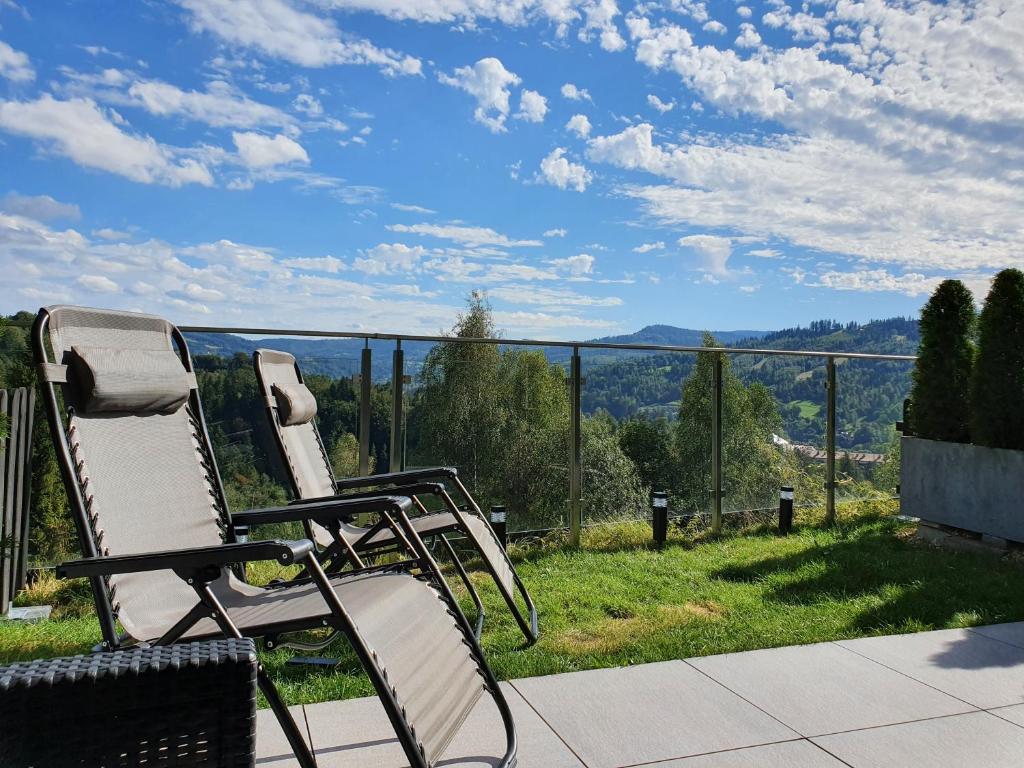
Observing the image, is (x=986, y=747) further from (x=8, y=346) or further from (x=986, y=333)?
(x=8, y=346)

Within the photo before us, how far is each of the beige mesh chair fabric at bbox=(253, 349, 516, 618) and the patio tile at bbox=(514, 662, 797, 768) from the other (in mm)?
554

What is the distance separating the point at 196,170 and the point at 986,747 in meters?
10.5

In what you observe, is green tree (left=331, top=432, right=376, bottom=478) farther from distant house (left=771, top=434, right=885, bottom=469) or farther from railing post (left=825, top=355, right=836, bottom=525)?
railing post (left=825, top=355, right=836, bottom=525)

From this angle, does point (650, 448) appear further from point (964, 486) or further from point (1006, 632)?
point (1006, 632)

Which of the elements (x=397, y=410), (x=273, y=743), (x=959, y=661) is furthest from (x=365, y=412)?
(x=959, y=661)

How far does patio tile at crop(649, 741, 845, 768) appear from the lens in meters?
2.40

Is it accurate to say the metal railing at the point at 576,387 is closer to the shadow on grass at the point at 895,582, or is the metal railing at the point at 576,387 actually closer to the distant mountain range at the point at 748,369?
the distant mountain range at the point at 748,369

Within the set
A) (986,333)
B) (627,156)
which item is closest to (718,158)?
(627,156)

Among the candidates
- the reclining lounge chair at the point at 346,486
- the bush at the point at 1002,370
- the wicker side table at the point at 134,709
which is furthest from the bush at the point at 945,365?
the wicker side table at the point at 134,709

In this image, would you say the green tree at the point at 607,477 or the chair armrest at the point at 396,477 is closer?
the chair armrest at the point at 396,477

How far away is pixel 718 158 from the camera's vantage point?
9.92 m

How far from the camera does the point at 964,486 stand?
5.94 m

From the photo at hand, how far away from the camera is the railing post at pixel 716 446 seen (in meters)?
6.39

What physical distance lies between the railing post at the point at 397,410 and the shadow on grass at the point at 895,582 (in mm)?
2195
